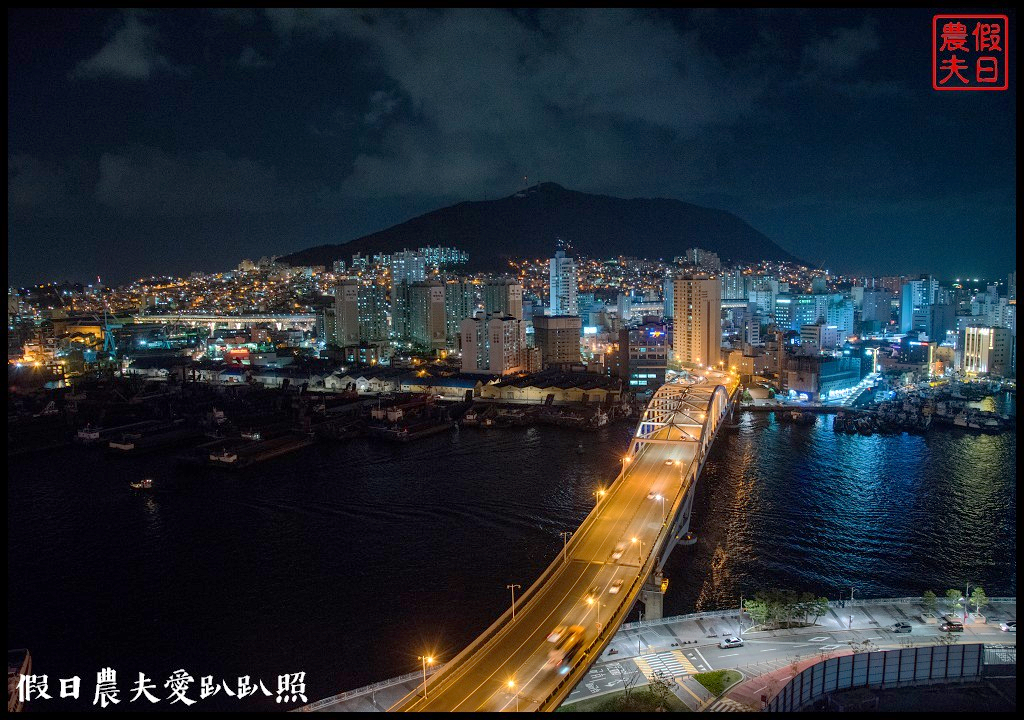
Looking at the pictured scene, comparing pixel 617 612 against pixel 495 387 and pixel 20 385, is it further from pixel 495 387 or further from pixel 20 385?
pixel 20 385

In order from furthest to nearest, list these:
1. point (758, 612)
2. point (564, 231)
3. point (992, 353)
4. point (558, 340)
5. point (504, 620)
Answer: point (564, 231) < point (558, 340) < point (992, 353) < point (758, 612) < point (504, 620)

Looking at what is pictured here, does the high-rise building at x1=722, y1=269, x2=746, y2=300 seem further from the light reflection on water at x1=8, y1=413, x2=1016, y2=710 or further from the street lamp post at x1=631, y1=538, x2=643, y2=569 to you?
the street lamp post at x1=631, y1=538, x2=643, y2=569

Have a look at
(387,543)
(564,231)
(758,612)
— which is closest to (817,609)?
(758,612)

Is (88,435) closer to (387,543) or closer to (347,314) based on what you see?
(387,543)

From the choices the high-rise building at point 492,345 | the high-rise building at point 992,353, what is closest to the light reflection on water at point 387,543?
the high-rise building at point 492,345

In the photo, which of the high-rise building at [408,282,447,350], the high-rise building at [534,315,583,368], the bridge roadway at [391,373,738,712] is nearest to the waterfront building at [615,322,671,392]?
the high-rise building at [534,315,583,368]

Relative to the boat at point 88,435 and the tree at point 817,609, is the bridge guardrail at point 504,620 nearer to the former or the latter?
the tree at point 817,609
